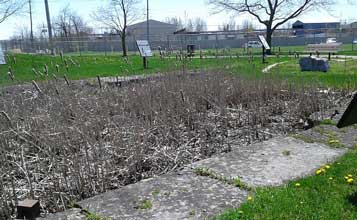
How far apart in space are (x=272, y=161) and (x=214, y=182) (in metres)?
0.79

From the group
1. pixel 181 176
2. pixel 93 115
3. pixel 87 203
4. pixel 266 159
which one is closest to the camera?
pixel 87 203

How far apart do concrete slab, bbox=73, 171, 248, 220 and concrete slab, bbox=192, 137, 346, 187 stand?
0.99ft

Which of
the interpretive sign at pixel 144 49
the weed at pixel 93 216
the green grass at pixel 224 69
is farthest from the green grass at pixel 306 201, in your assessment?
the interpretive sign at pixel 144 49

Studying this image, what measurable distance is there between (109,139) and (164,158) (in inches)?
29.8

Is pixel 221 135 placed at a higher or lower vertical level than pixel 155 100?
lower

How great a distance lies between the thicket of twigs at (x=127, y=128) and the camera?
10.7ft

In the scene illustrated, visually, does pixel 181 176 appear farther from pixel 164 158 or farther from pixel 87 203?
pixel 87 203

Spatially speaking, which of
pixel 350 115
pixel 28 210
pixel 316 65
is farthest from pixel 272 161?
pixel 316 65

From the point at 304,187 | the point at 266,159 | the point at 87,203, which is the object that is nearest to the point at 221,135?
the point at 266,159

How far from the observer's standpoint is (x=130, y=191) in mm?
3029

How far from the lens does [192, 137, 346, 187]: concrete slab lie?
10.8 feet

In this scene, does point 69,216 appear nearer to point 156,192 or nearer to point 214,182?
point 156,192

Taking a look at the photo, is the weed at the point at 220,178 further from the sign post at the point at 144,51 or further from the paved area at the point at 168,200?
the sign post at the point at 144,51

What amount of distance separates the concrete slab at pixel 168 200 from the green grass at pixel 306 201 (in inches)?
5.8
